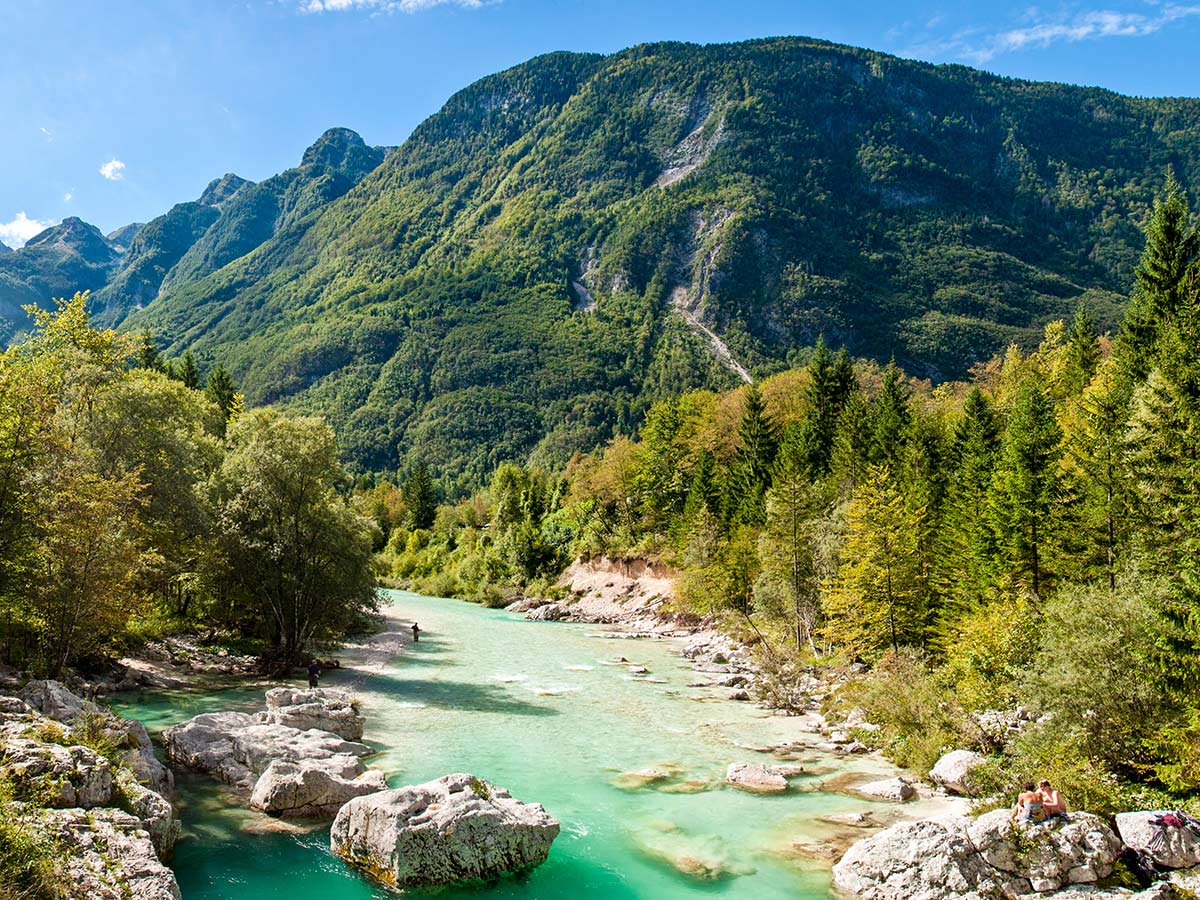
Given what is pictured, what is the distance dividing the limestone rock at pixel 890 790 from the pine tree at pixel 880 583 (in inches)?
568

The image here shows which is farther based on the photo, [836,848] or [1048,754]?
[1048,754]

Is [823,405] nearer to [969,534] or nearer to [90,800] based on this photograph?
[969,534]

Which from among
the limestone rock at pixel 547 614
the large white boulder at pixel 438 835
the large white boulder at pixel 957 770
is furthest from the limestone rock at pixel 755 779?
the limestone rock at pixel 547 614

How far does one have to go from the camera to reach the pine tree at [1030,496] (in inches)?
1353

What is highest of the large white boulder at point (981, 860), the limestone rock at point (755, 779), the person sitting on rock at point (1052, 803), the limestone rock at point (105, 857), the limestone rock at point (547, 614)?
the limestone rock at point (105, 857)

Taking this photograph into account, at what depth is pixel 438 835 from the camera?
15656 mm

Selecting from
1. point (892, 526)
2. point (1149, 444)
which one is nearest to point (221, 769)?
point (892, 526)

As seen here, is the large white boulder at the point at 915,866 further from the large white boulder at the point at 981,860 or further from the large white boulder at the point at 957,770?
the large white boulder at the point at 957,770

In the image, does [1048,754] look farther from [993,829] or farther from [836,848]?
[836,848]

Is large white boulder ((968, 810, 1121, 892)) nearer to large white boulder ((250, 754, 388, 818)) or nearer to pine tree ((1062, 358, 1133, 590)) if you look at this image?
large white boulder ((250, 754, 388, 818))

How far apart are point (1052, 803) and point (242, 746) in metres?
21.9

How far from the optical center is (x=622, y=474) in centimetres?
8912

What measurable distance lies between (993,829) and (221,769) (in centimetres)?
2069

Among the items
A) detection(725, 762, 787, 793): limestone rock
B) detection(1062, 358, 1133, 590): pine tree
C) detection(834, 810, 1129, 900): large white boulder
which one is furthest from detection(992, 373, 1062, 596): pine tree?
detection(834, 810, 1129, 900): large white boulder
